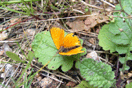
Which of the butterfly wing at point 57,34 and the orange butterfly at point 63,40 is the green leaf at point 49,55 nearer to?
the orange butterfly at point 63,40

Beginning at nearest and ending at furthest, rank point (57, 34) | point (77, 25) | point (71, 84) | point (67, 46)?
1. point (57, 34)
2. point (67, 46)
3. point (71, 84)
4. point (77, 25)

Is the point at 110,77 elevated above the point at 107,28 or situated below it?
below

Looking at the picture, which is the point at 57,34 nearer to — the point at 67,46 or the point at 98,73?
the point at 67,46

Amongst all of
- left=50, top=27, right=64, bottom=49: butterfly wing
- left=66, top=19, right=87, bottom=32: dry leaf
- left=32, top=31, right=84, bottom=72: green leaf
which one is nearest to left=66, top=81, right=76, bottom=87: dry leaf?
left=32, top=31, right=84, bottom=72: green leaf

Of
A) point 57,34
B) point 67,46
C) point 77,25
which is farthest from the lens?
point 77,25

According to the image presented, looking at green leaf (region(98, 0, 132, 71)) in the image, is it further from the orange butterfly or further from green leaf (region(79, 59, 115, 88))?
the orange butterfly

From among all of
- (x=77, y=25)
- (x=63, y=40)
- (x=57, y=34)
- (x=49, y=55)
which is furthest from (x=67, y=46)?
(x=77, y=25)

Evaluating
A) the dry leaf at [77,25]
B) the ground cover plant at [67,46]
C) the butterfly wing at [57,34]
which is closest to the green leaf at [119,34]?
the ground cover plant at [67,46]

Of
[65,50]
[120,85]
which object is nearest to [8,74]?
[65,50]

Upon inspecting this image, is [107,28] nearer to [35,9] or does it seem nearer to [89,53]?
[89,53]
